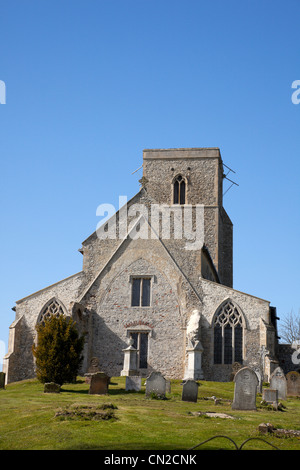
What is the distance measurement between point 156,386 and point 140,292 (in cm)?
1275

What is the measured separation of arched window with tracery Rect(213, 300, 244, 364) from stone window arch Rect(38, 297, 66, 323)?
30.2 ft

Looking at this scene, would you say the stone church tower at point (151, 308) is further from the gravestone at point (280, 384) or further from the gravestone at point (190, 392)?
the gravestone at point (190, 392)

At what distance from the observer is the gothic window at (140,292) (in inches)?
1505

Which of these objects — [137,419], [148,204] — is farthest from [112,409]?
[148,204]

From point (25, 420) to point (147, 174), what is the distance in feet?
106

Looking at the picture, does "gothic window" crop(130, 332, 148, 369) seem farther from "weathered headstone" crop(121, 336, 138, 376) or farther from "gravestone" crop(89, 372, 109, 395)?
"gravestone" crop(89, 372, 109, 395)

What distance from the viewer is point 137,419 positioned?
19484mm

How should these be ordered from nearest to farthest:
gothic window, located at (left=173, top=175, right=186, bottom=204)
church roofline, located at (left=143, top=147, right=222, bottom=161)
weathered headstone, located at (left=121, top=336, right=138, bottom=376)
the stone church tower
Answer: weathered headstone, located at (left=121, top=336, right=138, bottom=376)
the stone church tower
gothic window, located at (left=173, top=175, right=186, bottom=204)
church roofline, located at (left=143, top=147, right=222, bottom=161)

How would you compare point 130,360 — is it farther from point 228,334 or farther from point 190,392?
point 190,392

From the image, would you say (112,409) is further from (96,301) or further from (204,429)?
(96,301)

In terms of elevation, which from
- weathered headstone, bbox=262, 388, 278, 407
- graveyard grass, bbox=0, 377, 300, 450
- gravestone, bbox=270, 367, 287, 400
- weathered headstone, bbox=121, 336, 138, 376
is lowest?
graveyard grass, bbox=0, 377, 300, 450

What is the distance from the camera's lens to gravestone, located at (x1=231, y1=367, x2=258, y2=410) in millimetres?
22812

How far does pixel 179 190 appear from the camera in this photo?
161 ft

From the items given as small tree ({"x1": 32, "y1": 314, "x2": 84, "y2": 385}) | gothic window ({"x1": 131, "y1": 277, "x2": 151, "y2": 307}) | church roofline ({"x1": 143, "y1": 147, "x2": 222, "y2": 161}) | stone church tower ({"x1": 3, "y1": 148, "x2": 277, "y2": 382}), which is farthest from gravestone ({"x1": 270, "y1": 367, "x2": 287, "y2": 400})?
church roofline ({"x1": 143, "y1": 147, "x2": 222, "y2": 161})
